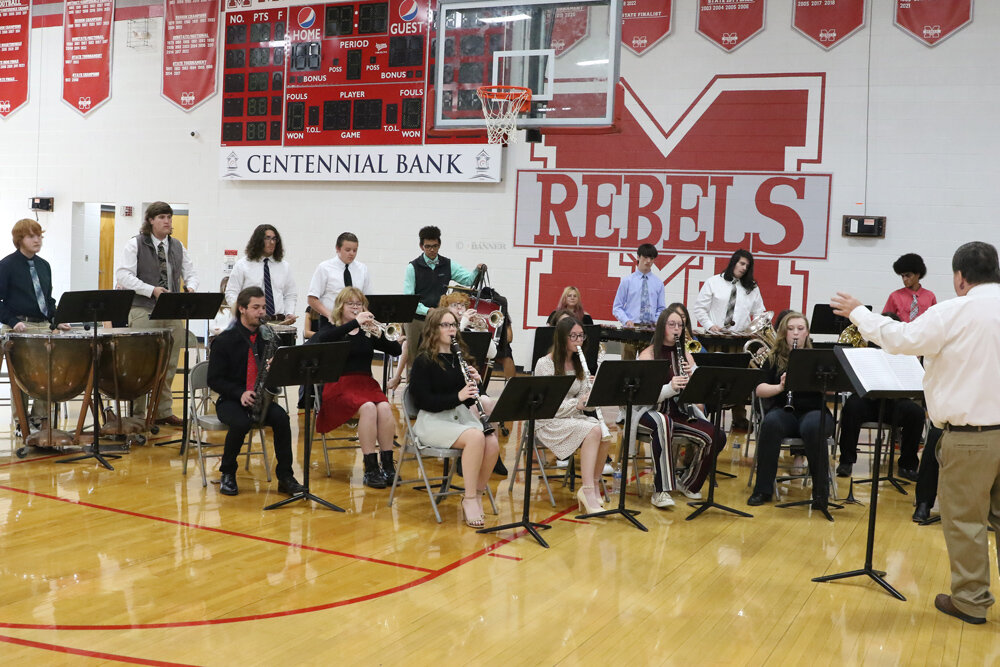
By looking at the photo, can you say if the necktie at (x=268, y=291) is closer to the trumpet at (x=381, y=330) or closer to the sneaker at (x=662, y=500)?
the trumpet at (x=381, y=330)

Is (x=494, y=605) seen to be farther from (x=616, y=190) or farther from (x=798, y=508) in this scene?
→ (x=616, y=190)

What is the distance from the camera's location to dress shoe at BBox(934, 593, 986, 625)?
4.14m

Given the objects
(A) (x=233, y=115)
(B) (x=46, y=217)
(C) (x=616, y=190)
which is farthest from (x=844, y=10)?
(B) (x=46, y=217)

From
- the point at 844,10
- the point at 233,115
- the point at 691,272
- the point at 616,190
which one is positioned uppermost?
the point at 844,10

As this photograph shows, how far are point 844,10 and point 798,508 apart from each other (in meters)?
6.40

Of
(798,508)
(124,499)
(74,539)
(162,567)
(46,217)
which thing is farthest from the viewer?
(46,217)

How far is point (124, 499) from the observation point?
18.7 ft

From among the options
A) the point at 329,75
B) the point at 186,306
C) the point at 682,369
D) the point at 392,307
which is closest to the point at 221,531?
the point at 186,306

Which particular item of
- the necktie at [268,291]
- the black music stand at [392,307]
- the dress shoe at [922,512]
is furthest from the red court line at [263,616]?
the necktie at [268,291]

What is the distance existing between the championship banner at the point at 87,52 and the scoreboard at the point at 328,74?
7.23 feet

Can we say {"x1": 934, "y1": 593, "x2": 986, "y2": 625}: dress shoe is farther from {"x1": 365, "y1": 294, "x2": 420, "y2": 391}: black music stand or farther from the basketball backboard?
the basketball backboard

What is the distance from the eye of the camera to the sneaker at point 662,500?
5.98m

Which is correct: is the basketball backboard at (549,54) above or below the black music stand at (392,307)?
above

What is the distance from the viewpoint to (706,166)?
10727mm
